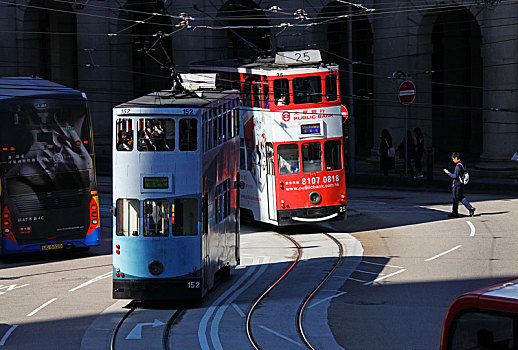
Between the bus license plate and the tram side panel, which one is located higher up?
the tram side panel

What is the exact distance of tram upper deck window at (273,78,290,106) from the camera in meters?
28.0

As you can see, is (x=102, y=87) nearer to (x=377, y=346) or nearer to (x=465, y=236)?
(x=465, y=236)

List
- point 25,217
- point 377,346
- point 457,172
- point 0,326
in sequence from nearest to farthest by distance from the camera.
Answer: point 377,346 → point 0,326 → point 25,217 → point 457,172

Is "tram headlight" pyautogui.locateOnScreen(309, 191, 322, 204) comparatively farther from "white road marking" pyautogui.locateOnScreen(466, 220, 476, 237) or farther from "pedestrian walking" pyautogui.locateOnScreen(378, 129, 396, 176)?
"pedestrian walking" pyautogui.locateOnScreen(378, 129, 396, 176)

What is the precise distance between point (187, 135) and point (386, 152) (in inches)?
942

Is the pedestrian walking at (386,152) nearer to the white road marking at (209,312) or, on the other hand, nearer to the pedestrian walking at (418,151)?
the pedestrian walking at (418,151)

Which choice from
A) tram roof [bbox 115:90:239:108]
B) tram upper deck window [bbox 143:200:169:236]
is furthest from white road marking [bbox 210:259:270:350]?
tram roof [bbox 115:90:239:108]

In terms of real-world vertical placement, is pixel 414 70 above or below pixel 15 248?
above

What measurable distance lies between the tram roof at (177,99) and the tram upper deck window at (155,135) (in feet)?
1.61

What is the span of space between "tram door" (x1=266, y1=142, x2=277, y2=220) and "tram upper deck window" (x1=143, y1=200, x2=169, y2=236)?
963 centimetres

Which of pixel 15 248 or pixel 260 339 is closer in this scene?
pixel 260 339

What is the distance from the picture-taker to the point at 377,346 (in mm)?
16125

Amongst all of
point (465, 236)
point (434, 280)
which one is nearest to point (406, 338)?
point (434, 280)

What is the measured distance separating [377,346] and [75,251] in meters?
13.7
